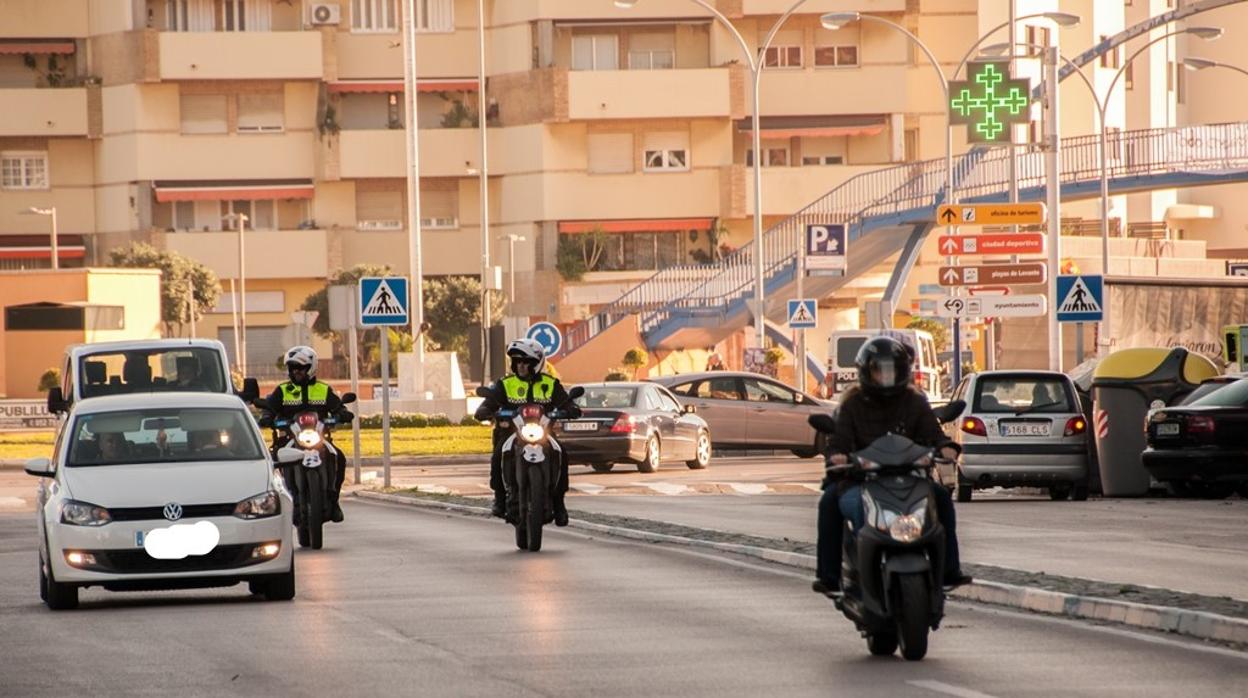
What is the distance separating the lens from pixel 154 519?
14.7 m

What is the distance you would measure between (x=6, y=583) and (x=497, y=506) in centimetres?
421

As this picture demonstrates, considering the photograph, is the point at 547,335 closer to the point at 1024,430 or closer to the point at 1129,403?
the point at 1129,403

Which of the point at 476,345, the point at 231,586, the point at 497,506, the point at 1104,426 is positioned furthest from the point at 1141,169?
the point at 231,586

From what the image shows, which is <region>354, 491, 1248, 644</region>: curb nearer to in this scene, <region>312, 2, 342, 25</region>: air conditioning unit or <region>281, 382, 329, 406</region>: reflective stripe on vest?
<region>281, 382, 329, 406</region>: reflective stripe on vest

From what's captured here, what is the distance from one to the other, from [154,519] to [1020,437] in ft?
49.4

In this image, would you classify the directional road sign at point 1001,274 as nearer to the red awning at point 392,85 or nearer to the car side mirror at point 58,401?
the car side mirror at point 58,401

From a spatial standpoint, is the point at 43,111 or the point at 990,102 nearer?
the point at 990,102

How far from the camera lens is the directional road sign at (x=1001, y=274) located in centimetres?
3981

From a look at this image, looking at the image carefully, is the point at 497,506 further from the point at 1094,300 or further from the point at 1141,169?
the point at 1141,169

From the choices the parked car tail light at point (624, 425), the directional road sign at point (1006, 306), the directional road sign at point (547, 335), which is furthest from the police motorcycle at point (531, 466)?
the directional road sign at point (547, 335)

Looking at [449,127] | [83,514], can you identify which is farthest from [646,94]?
[83,514]

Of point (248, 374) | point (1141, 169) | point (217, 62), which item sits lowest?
point (248, 374)

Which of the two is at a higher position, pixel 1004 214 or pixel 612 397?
pixel 1004 214

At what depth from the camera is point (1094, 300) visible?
34.6 metres
